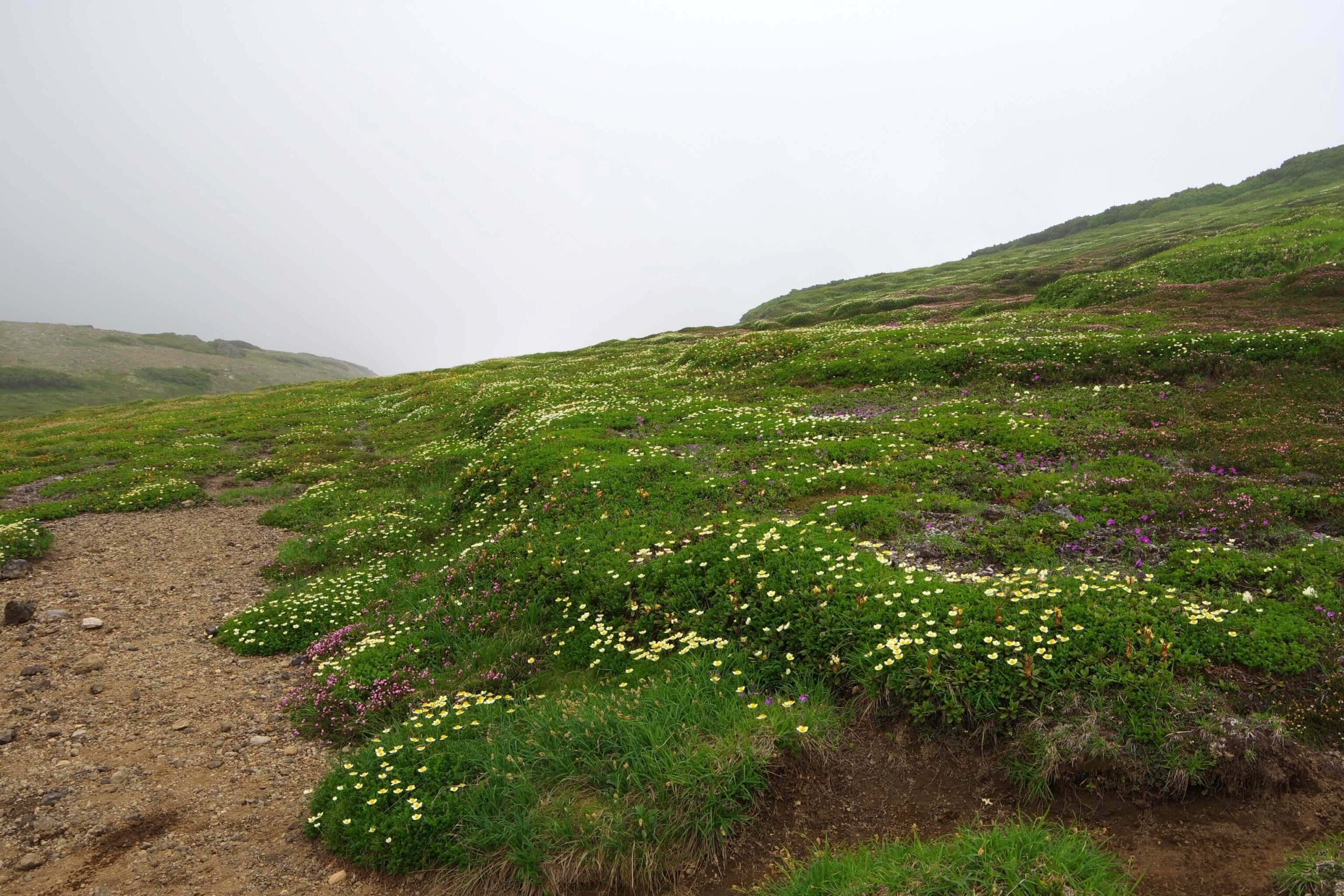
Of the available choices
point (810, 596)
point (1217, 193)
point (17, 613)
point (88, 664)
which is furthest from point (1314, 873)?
point (1217, 193)

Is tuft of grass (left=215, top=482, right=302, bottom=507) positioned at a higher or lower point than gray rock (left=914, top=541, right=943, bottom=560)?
higher

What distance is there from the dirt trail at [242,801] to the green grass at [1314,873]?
16 cm

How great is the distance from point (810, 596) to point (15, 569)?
19.6m

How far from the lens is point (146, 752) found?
9039mm

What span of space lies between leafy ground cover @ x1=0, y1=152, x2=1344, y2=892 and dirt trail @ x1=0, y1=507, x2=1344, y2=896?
0.32m

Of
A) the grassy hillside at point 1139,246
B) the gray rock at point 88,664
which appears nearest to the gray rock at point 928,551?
the gray rock at point 88,664

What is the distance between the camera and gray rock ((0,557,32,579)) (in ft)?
50.5

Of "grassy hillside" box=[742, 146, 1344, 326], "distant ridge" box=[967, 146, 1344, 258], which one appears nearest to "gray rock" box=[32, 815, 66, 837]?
"grassy hillside" box=[742, 146, 1344, 326]

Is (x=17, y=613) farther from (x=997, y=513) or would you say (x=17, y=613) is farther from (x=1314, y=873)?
(x=1314, y=873)

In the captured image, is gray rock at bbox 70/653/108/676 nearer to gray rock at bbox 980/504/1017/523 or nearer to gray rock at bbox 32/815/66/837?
gray rock at bbox 32/815/66/837

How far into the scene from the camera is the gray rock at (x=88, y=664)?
11.3 meters

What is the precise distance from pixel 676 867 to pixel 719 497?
8.56 meters

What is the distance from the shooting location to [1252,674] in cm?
700

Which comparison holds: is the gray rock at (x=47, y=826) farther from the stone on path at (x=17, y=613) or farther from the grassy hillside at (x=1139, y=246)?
the grassy hillside at (x=1139, y=246)
